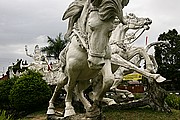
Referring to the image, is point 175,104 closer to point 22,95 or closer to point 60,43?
point 22,95

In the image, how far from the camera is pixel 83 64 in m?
5.10

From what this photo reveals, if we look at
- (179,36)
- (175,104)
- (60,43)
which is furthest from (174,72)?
(175,104)

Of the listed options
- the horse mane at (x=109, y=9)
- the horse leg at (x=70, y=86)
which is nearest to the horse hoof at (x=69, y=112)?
the horse leg at (x=70, y=86)

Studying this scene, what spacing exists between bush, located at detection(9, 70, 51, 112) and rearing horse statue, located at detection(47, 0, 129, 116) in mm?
4291

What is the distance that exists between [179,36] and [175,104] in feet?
72.6

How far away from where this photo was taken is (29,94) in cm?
975

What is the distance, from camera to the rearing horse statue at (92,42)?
4156 mm

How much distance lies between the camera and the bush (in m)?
9.73

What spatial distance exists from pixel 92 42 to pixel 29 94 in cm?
598

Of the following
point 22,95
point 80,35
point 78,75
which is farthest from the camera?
point 22,95

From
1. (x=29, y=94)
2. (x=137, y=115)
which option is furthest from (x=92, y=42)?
(x=29, y=94)

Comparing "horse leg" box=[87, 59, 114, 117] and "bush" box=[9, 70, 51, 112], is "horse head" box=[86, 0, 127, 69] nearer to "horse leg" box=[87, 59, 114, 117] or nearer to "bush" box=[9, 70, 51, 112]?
"horse leg" box=[87, 59, 114, 117]

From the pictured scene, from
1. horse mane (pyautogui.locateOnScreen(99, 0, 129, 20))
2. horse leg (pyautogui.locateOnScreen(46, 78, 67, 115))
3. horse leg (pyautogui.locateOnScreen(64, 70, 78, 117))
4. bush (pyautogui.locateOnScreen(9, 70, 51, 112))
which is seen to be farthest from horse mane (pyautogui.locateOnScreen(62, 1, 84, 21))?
bush (pyautogui.locateOnScreen(9, 70, 51, 112))

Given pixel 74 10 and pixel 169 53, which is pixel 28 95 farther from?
pixel 169 53
